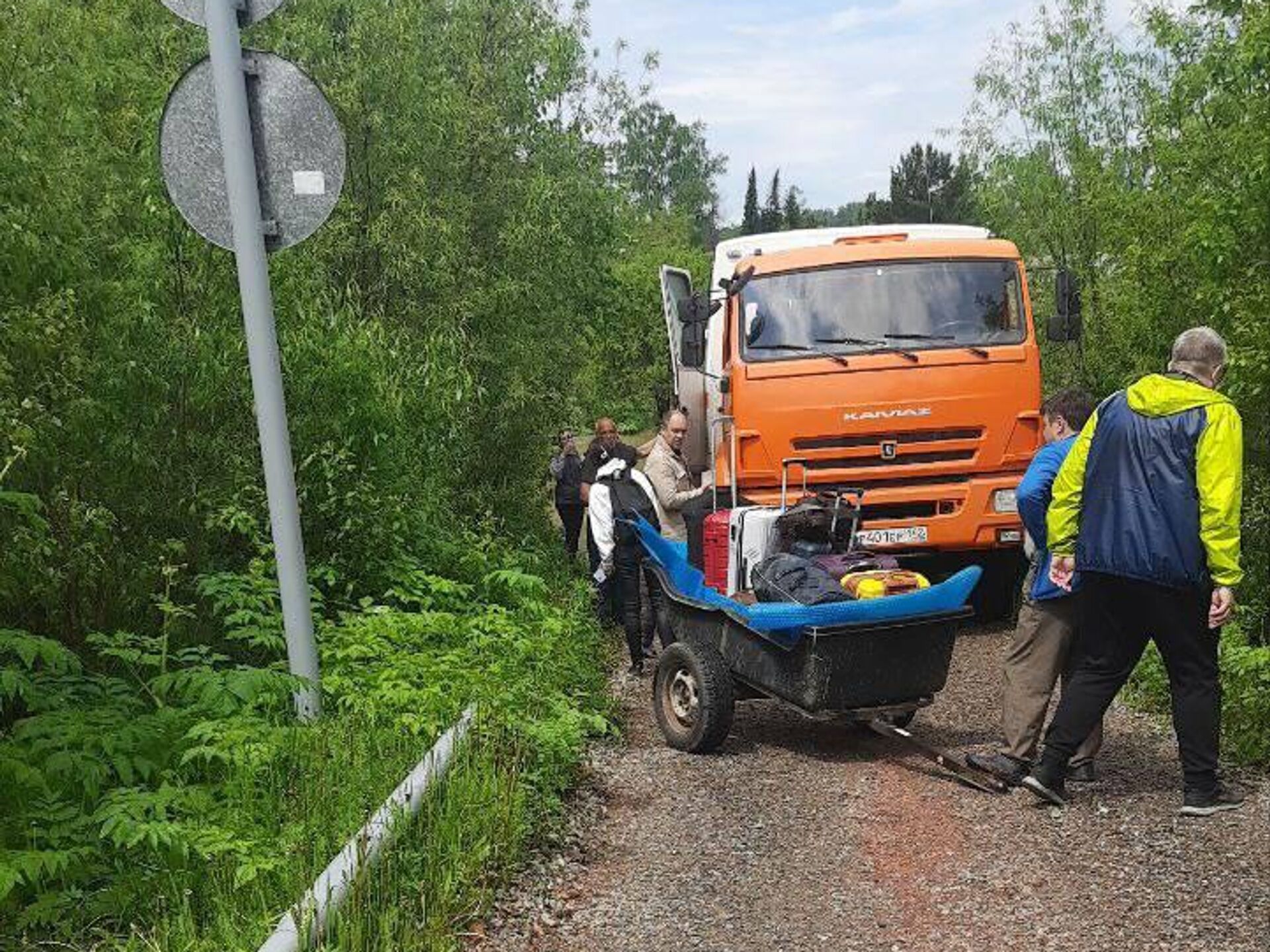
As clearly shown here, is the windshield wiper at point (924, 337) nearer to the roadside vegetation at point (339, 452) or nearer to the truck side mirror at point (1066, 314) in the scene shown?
the truck side mirror at point (1066, 314)

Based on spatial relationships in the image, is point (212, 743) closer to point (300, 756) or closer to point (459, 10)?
point (300, 756)

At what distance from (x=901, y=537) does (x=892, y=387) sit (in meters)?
1.18

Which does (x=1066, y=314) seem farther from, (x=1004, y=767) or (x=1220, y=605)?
(x=1220, y=605)

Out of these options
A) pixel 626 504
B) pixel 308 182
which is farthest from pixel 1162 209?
pixel 308 182

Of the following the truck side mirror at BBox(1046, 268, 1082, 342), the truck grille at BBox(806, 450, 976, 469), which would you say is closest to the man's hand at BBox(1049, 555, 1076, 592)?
the truck grille at BBox(806, 450, 976, 469)

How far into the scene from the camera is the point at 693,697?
739cm

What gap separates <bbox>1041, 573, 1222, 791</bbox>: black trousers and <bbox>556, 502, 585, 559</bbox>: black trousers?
978cm

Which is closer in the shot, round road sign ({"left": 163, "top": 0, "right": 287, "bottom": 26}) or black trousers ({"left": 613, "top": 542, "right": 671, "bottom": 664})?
round road sign ({"left": 163, "top": 0, "right": 287, "bottom": 26})

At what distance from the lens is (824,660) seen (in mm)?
6707

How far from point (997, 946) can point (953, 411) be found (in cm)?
672

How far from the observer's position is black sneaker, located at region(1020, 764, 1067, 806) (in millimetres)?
6023

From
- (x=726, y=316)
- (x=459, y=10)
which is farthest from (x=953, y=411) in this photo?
(x=459, y=10)

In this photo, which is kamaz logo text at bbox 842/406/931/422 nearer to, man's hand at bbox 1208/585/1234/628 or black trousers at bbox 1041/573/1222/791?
black trousers at bbox 1041/573/1222/791

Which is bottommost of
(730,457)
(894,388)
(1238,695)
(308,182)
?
(1238,695)
